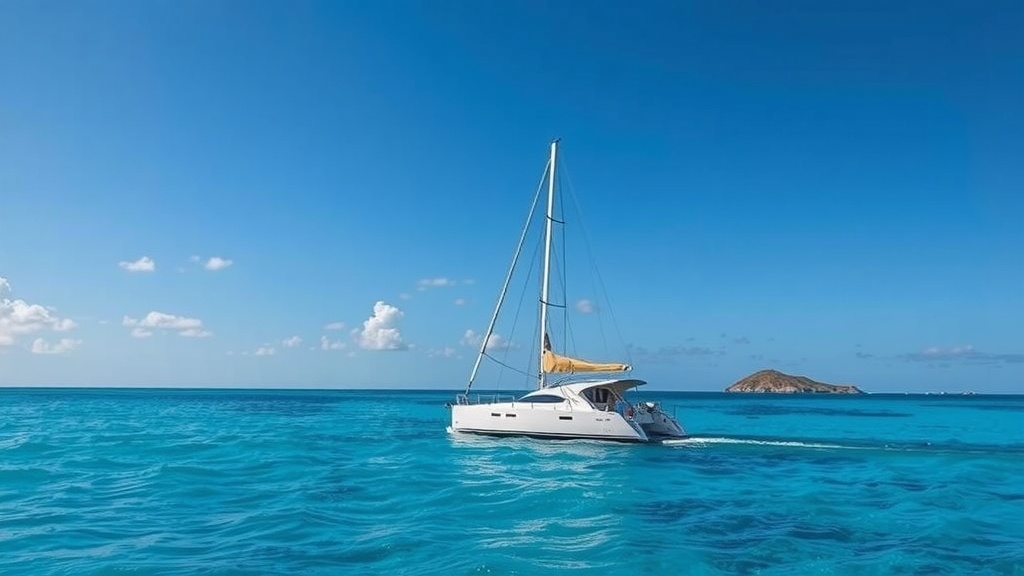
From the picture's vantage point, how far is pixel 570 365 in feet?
114

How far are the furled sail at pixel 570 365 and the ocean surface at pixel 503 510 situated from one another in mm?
Result: 4319

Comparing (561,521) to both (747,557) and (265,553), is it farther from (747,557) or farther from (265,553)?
(265,553)

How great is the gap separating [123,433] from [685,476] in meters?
35.3

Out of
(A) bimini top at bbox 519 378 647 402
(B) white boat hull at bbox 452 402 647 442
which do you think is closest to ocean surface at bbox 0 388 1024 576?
(B) white boat hull at bbox 452 402 647 442

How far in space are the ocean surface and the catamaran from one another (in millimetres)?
951

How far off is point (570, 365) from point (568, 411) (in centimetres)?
333

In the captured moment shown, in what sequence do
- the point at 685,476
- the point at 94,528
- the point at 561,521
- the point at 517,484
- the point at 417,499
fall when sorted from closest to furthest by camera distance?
the point at 94,528 → the point at 561,521 → the point at 417,499 → the point at 517,484 → the point at 685,476

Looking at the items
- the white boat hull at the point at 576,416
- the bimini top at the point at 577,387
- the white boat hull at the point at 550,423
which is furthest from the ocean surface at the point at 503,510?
the bimini top at the point at 577,387

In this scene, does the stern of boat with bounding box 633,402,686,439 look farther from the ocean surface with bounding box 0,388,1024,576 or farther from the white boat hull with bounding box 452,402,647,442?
the ocean surface with bounding box 0,388,1024,576

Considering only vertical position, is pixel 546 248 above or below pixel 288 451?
above

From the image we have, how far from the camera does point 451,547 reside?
1350 centimetres

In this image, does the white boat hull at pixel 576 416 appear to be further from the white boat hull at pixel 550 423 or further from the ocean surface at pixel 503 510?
the ocean surface at pixel 503 510

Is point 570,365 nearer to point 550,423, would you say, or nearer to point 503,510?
point 550,423

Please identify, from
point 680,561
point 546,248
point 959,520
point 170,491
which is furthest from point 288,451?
point 959,520
